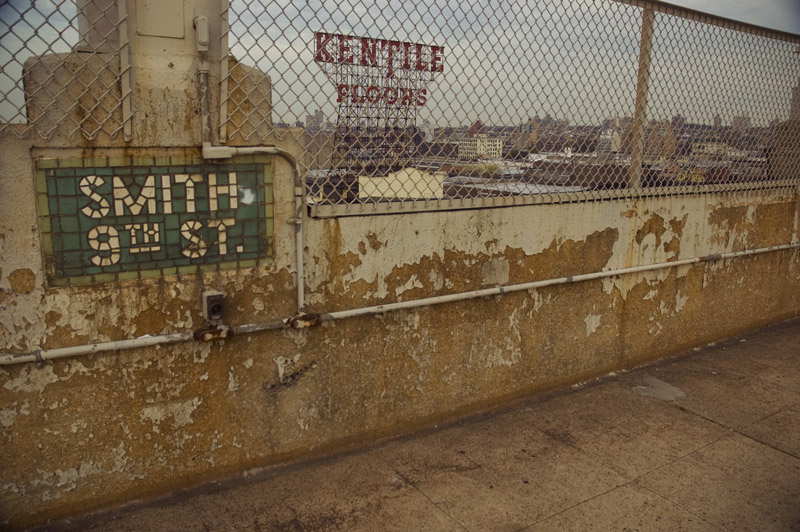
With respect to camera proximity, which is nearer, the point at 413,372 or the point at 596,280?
the point at 413,372

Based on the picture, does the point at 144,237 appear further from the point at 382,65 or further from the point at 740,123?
the point at 740,123

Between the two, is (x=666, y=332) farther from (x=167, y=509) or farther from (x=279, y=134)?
(x=167, y=509)


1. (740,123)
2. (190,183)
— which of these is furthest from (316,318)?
(740,123)

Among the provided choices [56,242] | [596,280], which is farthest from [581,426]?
[56,242]

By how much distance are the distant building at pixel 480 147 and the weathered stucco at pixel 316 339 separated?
36 cm

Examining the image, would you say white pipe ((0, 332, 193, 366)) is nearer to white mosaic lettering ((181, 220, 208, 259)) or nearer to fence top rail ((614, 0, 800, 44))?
white mosaic lettering ((181, 220, 208, 259))

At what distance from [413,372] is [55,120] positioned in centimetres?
230

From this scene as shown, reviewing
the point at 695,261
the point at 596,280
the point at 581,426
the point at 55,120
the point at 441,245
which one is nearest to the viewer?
the point at 55,120

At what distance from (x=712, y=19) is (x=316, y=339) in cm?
406

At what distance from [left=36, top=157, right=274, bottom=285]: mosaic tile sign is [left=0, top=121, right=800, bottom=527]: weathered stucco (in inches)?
2.5

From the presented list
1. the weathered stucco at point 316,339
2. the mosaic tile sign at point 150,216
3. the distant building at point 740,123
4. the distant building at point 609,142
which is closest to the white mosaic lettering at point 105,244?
the mosaic tile sign at point 150,216

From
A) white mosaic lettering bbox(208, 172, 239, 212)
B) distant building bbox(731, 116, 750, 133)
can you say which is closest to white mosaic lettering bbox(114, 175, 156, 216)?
white mosaic lettering bbox(208, 172, 239, 212)

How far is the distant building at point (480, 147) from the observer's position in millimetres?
3727

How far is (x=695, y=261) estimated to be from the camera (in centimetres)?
517
